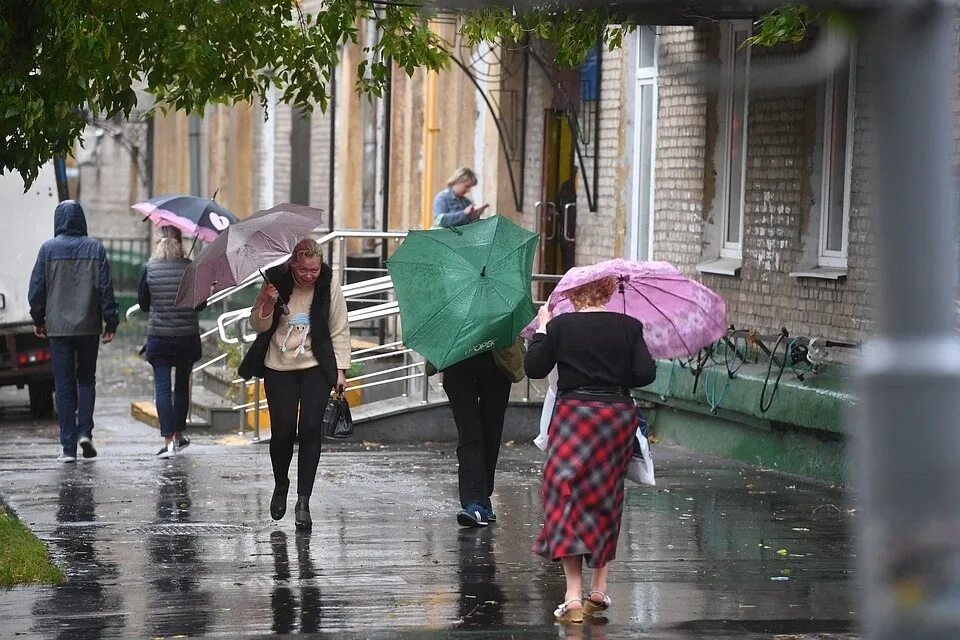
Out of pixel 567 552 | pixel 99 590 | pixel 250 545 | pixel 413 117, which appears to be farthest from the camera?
pixel 413 117

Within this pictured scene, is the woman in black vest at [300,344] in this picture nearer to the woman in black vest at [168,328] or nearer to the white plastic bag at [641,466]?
the white plastic bag at [641,466]

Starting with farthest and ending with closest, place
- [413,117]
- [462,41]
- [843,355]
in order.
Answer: [413,117] → [462,41] → [843,355]

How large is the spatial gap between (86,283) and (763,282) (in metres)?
4.86

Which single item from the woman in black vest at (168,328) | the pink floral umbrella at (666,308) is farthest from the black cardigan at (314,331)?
the woman in black vest at (168,328)

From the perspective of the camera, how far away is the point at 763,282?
12.6 m

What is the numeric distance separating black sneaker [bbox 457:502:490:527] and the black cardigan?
3.28ft

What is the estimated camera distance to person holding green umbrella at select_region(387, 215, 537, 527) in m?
8.98

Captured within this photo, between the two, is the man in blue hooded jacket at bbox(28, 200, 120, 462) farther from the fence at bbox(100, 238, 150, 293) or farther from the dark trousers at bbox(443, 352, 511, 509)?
the fence at bbox(100, 238, 150, 293)

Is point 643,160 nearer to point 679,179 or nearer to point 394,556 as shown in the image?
point 679,179

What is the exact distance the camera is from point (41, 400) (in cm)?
1677

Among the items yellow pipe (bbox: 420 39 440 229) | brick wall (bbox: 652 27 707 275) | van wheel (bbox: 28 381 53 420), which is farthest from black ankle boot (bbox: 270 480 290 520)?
yellow pipe (bbox: 420 39 440 229)

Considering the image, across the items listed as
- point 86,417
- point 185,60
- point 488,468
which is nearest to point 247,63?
point 185,60

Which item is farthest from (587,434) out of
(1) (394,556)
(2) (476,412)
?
(2) (476,412)

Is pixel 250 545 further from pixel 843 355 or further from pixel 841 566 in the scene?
pixel 843 355
